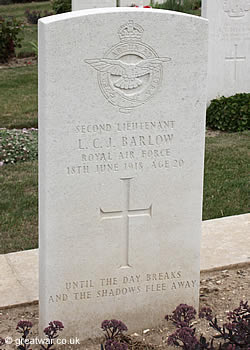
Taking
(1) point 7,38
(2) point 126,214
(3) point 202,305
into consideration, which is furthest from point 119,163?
(1) point 7,38

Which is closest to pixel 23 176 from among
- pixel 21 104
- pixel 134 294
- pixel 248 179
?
pixel 248 179

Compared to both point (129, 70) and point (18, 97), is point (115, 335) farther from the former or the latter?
point (18, 97)

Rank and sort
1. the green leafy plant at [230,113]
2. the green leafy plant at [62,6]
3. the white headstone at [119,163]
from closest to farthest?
1. the white headstone at [119,163]
2. the green leafy plant at [230,113]
3. the green leafy plant at [62,6]

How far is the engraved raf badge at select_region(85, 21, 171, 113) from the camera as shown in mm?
3506

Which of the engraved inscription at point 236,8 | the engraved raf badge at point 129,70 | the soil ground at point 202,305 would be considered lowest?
the soil ground at point 202,305

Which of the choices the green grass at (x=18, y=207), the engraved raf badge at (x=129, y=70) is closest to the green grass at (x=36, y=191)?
the green grass at (x=18, y=207)

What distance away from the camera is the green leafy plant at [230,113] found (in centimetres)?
921

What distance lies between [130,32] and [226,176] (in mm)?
3691

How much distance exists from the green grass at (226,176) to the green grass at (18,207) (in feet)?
5.13

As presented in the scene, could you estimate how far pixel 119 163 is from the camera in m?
3.68

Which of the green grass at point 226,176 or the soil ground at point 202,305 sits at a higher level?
the green grass at point 226,176

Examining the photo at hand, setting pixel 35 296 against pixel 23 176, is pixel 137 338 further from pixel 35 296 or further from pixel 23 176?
pixel 23 176

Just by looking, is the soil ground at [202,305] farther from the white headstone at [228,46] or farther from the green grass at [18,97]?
the green grass at [18,97]

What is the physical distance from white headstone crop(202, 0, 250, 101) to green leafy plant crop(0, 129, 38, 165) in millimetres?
2887
